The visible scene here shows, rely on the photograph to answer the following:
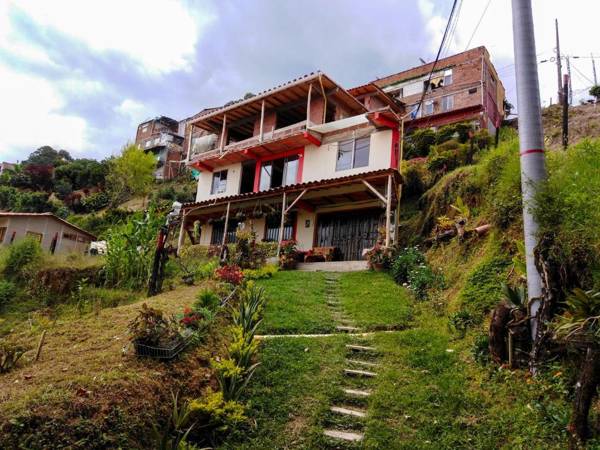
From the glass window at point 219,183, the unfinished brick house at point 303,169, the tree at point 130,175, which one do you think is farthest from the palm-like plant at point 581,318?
the tree at point 130,175

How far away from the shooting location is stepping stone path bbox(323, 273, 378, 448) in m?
5.16

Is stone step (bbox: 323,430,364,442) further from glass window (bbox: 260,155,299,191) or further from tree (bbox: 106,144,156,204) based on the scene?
tree (bbox: 106,144,156,204)

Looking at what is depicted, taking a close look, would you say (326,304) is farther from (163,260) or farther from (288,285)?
(163,260)

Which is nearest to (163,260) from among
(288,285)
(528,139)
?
(288,285)

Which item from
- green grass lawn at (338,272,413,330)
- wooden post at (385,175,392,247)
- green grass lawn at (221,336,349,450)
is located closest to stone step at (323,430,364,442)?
green grass lawn at (221,336,349,450)

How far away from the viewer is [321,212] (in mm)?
20328

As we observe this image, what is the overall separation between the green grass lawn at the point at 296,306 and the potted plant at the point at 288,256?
8.38 ft

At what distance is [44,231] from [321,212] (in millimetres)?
15634

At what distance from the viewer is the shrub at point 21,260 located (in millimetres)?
15508

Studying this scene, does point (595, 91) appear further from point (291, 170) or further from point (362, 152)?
point (291, 170)

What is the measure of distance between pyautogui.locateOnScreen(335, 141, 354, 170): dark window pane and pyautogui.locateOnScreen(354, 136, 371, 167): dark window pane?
1.04 feet

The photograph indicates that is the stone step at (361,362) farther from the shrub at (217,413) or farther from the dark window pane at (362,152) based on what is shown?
the dark window pane at (362,152)

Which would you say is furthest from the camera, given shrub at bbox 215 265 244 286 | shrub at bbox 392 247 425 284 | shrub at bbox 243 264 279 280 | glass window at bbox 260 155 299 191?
glass window at bbox 260 155 299 191

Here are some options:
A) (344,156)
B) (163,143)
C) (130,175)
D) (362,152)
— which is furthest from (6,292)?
(163,143)
